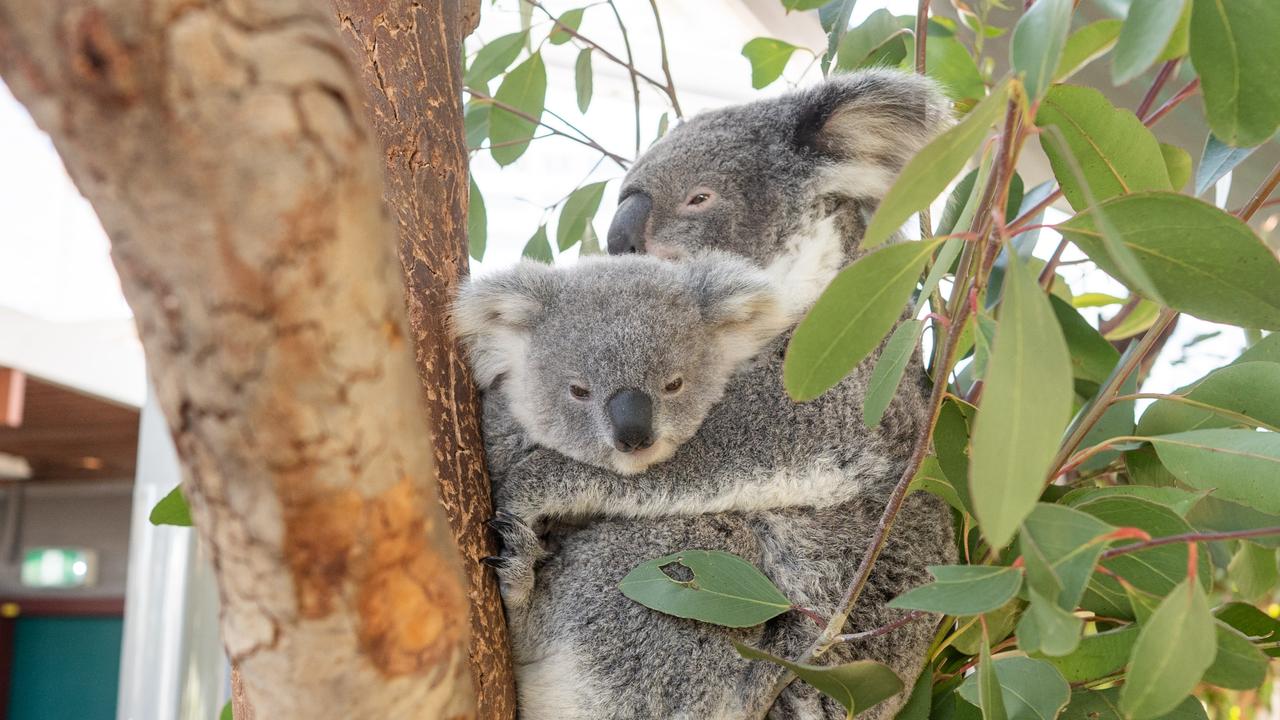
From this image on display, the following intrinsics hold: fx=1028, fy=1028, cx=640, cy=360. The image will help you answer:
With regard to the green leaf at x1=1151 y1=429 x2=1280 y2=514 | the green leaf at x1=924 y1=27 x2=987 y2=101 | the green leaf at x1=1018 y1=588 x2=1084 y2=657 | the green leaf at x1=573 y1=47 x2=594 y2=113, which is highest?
the green leaf at x1=573 y1=47 x2=594 y2=113

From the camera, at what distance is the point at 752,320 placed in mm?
1607

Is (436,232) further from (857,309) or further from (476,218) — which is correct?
(476,218)

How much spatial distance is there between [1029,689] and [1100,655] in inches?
8.8

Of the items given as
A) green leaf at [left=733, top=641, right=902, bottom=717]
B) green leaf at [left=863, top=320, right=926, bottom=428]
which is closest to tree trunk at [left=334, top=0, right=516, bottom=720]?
green leaf at [left=733, top=641, right=902, bottom=717]

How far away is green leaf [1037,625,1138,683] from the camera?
4.16 feet

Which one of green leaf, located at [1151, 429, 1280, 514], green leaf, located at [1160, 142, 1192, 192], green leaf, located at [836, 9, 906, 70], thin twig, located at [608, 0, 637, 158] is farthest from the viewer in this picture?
thin twig, located at [608, 0, 637, 158]

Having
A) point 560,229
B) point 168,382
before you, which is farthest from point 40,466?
point 168,382

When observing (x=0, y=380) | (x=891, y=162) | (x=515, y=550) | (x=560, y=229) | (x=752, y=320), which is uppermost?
(x=0, y=380)

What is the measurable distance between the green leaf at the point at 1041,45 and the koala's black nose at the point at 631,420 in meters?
0.77

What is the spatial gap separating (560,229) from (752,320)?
3.12 feet

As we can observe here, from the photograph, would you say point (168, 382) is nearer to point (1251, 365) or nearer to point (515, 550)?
point (515, 550)

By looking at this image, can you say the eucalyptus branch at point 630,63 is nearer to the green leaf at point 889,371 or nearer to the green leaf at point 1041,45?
the green leaf at point 889,371

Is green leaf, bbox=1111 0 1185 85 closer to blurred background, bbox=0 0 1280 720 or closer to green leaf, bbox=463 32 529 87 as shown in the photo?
green leaf, bbox=463 32 529 87

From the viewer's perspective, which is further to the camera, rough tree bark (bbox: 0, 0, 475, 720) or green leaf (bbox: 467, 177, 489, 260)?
green leaf (bbox: 467, 177, 489, 260)
